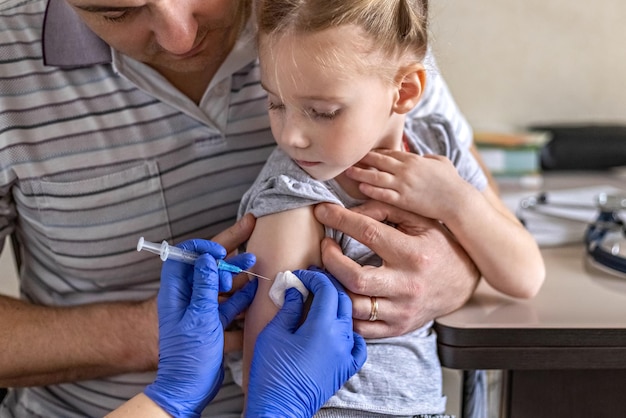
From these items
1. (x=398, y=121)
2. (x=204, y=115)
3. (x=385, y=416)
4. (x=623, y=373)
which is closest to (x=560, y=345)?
(x=623, y=373)

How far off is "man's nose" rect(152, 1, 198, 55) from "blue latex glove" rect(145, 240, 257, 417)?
32cm

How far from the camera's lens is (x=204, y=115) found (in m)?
1.39

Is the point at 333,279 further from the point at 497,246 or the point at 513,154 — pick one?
the point at 513,154

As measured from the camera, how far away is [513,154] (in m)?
2.16

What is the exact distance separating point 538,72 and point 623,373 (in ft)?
4.28

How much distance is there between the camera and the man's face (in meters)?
1.20

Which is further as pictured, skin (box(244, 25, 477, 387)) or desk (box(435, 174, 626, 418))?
desk (box(435, 174, 626, 418))

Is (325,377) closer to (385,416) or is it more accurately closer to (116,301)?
(385,416)

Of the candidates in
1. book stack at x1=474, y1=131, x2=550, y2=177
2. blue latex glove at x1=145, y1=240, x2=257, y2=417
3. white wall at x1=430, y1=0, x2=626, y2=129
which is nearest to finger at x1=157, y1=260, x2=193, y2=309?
blue latex glove at x1=145, y1=240, x2=257, y2=417

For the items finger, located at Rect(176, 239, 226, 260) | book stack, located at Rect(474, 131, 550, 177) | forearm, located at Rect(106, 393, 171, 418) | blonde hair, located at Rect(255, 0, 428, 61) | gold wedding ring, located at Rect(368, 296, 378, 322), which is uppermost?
blonde hair, located at Rect(255, 0, 428, 61)

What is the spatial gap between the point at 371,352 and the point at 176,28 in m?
0.59

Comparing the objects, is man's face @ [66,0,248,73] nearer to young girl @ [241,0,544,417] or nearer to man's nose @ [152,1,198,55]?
man's nose @ [152,1,198,55]

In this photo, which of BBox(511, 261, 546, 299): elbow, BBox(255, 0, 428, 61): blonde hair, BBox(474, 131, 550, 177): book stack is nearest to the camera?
BBox(255, 0, 428, 61): blonde hair

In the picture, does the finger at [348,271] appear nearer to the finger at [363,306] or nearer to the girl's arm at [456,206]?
the finger at [363,306]
